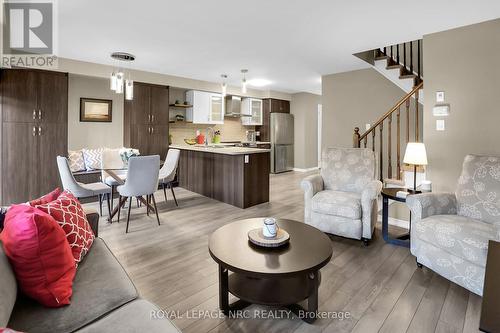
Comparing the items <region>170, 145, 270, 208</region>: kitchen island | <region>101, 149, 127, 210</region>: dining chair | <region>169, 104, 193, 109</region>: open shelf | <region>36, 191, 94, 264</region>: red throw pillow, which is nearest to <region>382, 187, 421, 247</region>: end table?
<region>170, 145, 270, 208</region>: kitchen island

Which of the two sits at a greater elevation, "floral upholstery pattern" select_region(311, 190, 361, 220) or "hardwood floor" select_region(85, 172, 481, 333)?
"floral upholstery pattern" select_region(311, 190, 361, 220)

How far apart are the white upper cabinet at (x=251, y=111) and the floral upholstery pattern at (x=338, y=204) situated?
197 inches

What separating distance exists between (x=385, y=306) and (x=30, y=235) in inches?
83.3

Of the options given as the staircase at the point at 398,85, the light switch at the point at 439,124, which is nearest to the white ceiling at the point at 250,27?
the staircase at the point at 398,85

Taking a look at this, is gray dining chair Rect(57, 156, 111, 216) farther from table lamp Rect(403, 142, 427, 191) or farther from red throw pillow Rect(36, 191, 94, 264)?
table lamp Rect(403, 142, 427, 191)

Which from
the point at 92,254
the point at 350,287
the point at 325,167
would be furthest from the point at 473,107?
→ the point at 92,254

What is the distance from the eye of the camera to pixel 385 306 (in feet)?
6.32

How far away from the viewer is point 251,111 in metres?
8.00

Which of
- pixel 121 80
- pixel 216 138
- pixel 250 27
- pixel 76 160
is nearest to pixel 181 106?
pixel 216 138

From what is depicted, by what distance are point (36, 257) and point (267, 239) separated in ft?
4.03

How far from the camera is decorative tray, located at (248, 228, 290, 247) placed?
1.81 meters

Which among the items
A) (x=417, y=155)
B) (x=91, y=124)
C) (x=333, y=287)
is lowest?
(x=333, y=287)

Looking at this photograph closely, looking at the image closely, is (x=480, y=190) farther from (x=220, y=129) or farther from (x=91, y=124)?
(x=220, y=129)

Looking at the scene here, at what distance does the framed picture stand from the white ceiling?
33.3 inches
